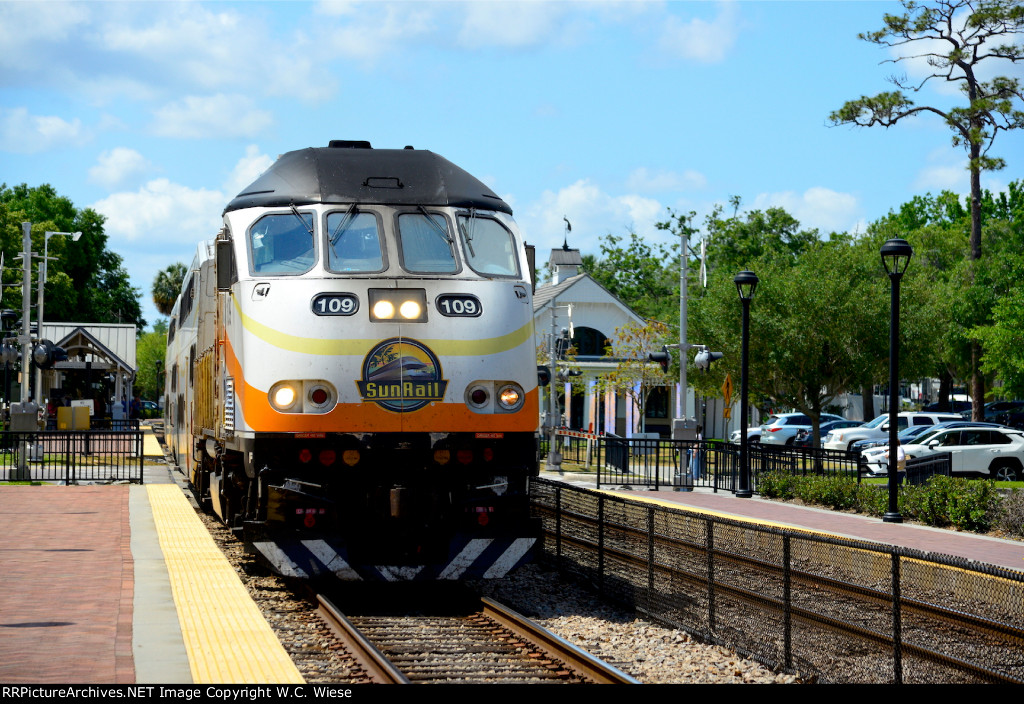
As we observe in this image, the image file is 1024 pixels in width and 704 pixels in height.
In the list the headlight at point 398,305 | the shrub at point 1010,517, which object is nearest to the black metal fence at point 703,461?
the shrub at point 1010,517

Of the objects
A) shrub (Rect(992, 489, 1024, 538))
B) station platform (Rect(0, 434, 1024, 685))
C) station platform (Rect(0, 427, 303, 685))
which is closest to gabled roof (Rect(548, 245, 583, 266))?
station platform (Rect(0, 434, 1024, 685))

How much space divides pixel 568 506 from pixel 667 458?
15730 mm

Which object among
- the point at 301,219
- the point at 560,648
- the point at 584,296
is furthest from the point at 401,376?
the point at 584,296

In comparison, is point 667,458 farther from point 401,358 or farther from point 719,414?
point 719,414

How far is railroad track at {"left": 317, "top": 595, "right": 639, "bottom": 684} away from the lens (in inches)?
345

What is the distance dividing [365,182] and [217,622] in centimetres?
467

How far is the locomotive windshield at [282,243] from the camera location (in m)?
11.4

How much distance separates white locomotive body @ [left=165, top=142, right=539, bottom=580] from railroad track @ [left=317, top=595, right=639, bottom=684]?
1.68 ft

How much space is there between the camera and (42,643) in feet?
28.8

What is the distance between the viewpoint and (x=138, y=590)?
1123 centimetres

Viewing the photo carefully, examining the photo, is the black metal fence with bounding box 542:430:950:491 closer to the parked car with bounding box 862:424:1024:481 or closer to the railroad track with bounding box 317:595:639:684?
the parked car with bounding box 862:424:1024:481

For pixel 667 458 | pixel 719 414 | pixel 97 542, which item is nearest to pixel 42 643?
pixel 97 542

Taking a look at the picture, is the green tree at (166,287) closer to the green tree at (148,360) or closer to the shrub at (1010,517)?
the green tree at (148,360)

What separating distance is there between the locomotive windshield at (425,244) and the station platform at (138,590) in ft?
11.8
